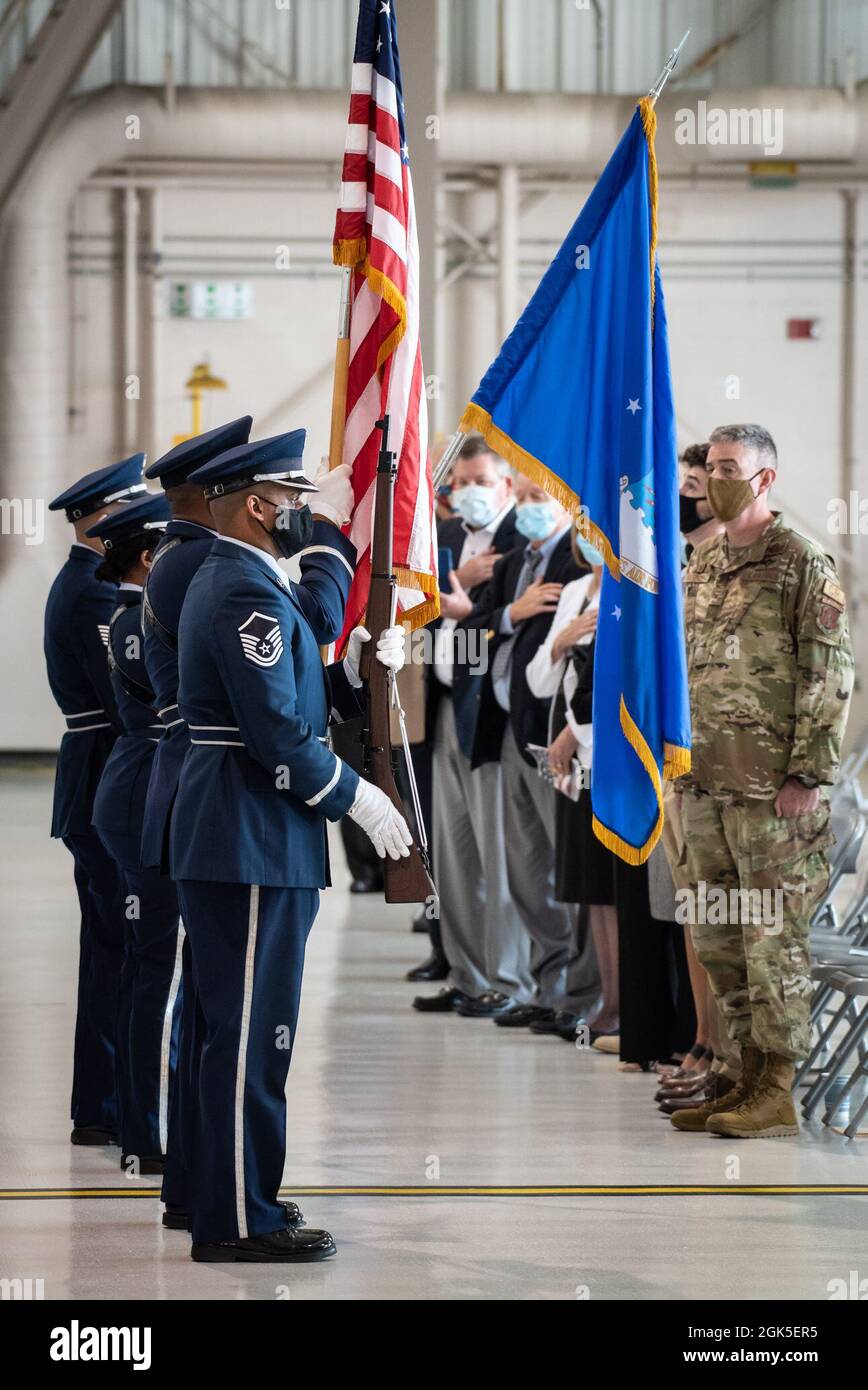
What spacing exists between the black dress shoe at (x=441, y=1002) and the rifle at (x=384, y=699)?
2765mm

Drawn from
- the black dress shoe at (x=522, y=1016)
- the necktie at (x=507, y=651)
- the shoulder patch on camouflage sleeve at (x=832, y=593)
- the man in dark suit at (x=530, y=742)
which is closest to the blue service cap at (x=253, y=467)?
the shoulder patch on camouflage sleeve at (x=832, y=593)

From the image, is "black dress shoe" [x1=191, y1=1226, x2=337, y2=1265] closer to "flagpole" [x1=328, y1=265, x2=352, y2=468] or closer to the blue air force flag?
the blue air force flag

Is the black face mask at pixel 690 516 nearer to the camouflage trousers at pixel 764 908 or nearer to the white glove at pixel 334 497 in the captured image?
the camouflage trousers at pixel 764 908

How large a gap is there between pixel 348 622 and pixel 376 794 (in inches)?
34.5

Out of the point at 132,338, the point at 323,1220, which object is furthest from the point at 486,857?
the point at 132,338

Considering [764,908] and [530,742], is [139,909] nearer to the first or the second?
[764,908]

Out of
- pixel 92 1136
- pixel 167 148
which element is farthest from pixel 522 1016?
pixel 167 148

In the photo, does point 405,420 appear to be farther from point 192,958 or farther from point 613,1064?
point 613,1064

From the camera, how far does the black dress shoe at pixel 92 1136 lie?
478 cm

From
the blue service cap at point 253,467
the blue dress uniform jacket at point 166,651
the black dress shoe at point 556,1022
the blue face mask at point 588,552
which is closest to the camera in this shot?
the blue service cap at point 253,467

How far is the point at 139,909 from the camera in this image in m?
4.39

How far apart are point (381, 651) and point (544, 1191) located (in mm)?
1324

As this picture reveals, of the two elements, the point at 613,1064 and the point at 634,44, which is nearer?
the point at 613,1064
